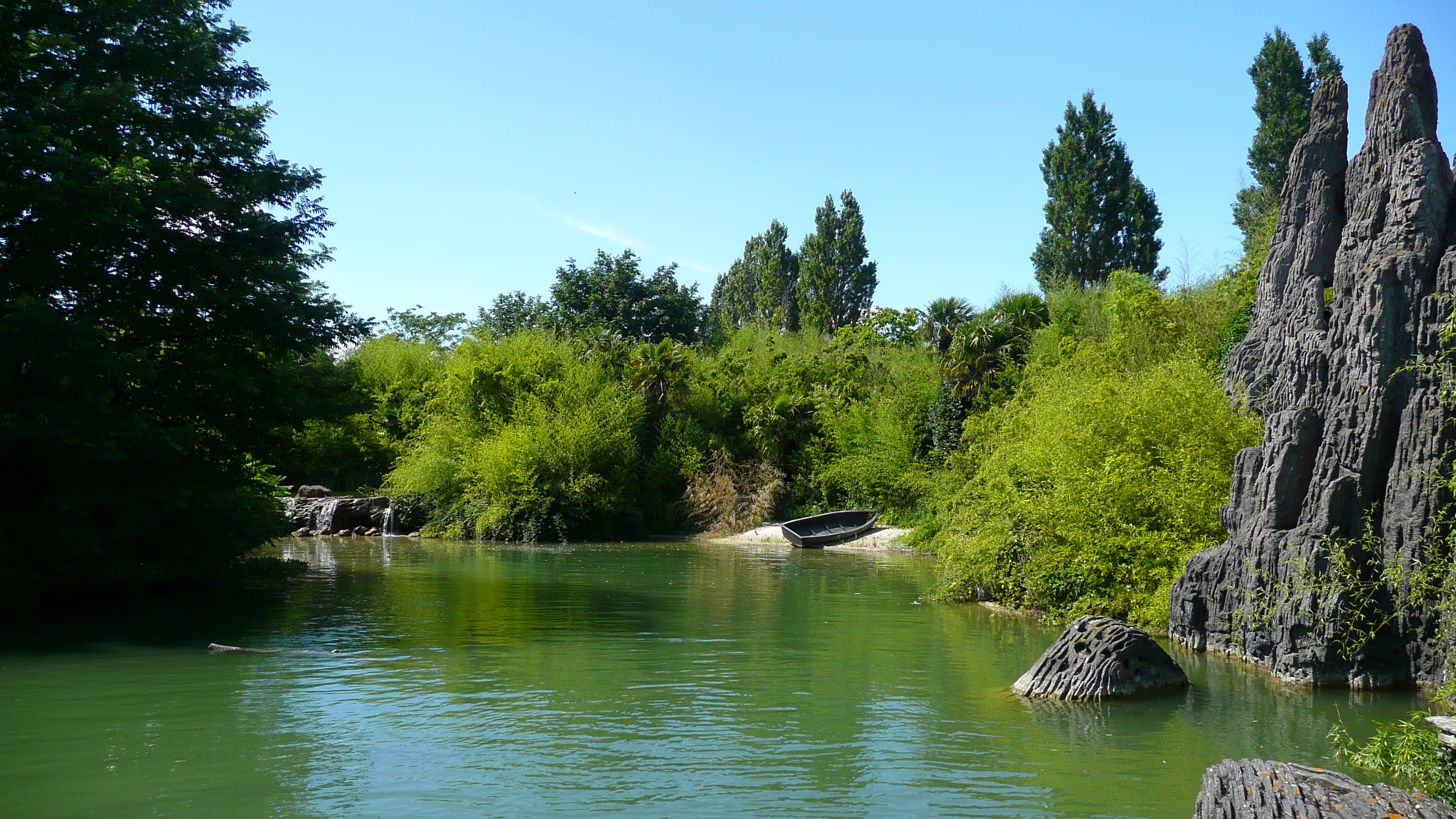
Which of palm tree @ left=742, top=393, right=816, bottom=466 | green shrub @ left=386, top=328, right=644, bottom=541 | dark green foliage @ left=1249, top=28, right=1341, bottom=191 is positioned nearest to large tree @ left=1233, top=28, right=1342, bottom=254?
dark green foliage @ left=1249, top=28, right=1341, bottom=191

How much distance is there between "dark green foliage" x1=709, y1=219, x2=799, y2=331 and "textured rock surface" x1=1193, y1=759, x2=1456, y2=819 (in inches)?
1772

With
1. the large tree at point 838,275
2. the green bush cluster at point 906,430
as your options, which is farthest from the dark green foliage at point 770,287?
the green bush cluster at point 906,430

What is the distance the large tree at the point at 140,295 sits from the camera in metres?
12.8

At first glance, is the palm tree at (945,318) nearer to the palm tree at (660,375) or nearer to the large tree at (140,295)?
the palm tree at (660,375)

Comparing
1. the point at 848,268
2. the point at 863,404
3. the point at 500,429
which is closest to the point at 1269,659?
the point at 863,404

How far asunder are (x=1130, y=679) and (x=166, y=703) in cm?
905

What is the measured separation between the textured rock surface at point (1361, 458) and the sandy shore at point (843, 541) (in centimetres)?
1570

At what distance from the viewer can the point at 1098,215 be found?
42219 mm

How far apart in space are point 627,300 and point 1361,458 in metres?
40.4

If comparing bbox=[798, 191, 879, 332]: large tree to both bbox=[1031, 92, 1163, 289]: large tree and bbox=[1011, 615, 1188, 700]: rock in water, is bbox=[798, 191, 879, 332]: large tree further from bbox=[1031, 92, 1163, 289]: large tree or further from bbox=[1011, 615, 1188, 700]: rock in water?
bbox=[1011, 615, 1188, 700]: rock in water

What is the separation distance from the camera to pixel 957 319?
31.7 m

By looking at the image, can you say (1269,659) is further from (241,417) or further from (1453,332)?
(241,417)

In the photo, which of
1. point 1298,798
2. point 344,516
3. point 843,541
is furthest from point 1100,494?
point 344,516

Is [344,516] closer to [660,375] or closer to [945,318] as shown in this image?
[660,375]
